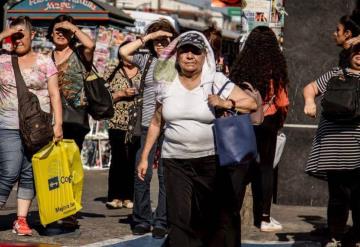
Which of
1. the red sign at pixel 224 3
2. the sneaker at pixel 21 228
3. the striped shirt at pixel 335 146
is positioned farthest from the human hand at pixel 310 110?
the red sign at pixel 224 3

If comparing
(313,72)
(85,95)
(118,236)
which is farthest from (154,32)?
(313,72)

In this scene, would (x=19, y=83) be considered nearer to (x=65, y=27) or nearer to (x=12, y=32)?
(x=12, y=32)

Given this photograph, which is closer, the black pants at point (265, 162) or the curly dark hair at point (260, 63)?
the curly dark hair at point (260, 63)

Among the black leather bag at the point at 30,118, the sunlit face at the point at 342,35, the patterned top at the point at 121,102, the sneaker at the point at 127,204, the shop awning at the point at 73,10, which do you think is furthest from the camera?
the shop awning at the point at 73,10

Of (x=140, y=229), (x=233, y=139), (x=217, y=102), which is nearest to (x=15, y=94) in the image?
(x=140, y=229)

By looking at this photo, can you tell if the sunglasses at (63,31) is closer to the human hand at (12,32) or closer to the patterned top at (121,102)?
the human hand at (12,32)

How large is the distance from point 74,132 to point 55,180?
711 mm

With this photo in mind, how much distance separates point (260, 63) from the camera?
8961mm

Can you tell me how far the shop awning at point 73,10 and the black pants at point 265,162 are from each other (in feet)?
24.3

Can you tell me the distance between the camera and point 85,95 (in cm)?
888

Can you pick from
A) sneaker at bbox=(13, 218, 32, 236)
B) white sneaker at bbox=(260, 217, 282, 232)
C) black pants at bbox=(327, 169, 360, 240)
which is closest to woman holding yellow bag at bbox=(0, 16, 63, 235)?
sneaker at bbox=(13, 218, 32, 236)

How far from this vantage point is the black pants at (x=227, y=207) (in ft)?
23.2

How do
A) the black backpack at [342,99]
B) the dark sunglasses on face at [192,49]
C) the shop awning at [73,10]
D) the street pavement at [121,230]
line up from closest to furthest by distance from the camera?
1. the dark sunglasses on face at [192,49]
2. the black backpack at [342,99]
3. the street pavement at [121,230]
4. the shop awning at [73,10]

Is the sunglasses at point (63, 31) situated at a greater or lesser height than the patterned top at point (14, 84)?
greater
